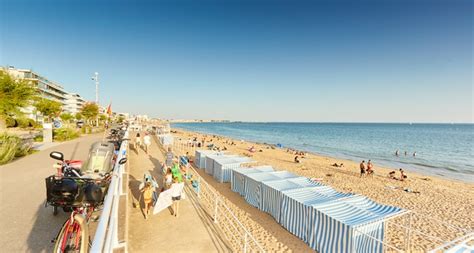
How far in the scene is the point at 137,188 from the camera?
8711 mm

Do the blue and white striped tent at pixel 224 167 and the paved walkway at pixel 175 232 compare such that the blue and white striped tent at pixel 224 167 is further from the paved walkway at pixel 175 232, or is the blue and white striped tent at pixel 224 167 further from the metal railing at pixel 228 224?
the paved walkway at pixel 175 232

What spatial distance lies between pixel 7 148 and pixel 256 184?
1257 cm

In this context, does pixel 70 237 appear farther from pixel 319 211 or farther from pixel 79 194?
pixel 319 211

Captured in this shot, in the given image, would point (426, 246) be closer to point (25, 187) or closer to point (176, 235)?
point (176, 235)

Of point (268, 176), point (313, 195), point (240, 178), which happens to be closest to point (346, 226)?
point (313, 195)

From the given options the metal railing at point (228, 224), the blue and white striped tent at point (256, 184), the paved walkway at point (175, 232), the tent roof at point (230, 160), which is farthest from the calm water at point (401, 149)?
the paved walkway at point (175, 232)

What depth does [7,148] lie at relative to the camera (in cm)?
1124

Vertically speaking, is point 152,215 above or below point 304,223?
above

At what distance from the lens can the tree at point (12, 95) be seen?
1441cm

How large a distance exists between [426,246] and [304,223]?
485 centimetres

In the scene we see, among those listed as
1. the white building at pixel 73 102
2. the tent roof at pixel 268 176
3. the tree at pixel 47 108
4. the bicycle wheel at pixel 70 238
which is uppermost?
the white building at pixel 73 102

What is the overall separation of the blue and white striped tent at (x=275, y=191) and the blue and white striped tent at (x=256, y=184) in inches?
13.0

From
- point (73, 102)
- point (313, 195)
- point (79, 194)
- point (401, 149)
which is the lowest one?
point (401, 149)

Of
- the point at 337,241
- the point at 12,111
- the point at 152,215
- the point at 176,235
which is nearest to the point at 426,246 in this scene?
the point at 337,241
